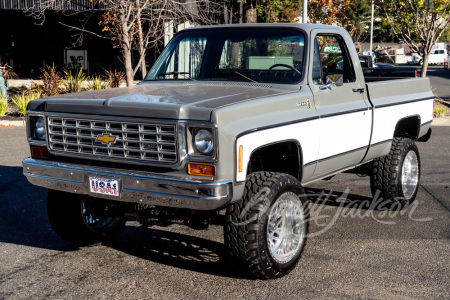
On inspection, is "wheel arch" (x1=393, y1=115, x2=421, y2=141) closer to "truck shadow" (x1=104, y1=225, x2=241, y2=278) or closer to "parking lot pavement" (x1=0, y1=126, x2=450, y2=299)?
"parking lot pavement" (x1=0, y1=126, x2=450, y2=299)

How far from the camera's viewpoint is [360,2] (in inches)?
3103

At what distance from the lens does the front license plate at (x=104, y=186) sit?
4.54m

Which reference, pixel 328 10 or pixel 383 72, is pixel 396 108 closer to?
pixel 383 72

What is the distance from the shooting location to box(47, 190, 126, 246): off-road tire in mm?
5367

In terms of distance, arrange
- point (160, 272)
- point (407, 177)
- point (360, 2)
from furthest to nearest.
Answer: point (360, 2) < point (407, 177) < point (160, 272)

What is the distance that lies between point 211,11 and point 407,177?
50.2ft

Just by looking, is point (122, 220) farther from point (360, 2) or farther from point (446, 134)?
point (360, 2)

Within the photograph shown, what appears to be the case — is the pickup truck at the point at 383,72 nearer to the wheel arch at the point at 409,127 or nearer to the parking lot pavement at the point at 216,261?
the wheel arch at the point at 409,127

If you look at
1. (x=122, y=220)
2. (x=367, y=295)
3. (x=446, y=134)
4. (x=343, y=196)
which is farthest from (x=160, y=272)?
(x=446, y=134)

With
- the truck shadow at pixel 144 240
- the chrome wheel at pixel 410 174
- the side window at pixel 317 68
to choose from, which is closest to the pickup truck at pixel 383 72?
the chrome wheel at pixel 410 174

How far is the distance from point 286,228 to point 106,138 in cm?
165

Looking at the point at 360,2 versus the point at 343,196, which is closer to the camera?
the point at 343,196

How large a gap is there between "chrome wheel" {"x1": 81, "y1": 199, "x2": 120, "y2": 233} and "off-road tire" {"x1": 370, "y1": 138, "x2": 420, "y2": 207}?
3.06 meters

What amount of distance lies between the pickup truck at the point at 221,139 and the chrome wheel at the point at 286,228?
11 mm
